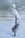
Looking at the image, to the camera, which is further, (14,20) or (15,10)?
(14,20)

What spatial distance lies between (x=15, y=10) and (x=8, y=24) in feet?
1.11

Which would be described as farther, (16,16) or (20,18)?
(20,18)

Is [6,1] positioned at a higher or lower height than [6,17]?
higher

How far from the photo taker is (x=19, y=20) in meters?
2.55

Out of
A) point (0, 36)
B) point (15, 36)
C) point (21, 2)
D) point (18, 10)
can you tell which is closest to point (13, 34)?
point (15, 36)

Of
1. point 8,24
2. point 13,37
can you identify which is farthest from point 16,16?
point 13,37

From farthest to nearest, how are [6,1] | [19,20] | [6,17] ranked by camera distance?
[19,20]
[6,17]
[6,1]

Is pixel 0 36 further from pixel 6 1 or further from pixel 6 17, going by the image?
pixel 6 1

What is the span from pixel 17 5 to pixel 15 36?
0.59 m

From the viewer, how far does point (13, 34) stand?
8.18ft

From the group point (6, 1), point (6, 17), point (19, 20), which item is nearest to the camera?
point (6, 1)

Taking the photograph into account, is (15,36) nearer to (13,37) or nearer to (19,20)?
(13,37)

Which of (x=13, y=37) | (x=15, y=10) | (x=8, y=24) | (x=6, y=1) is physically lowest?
(x=13, y=37)

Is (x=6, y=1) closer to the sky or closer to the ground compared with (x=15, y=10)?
closer to the sky
